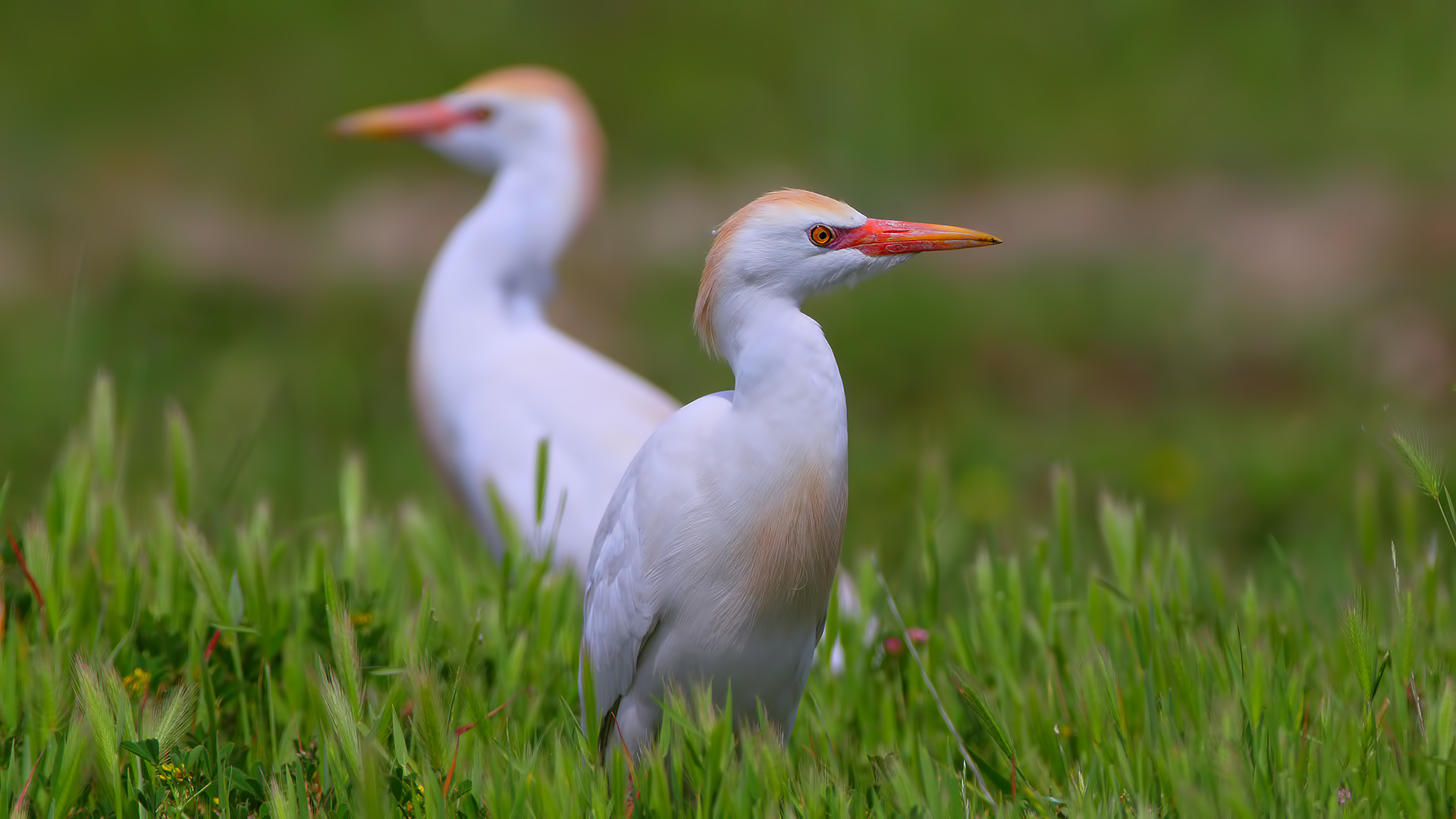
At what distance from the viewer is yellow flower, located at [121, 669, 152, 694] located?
2305 millimetres

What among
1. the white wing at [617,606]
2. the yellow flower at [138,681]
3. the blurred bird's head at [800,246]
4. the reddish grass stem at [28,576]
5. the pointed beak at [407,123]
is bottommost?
the yellow flower at [138,681]

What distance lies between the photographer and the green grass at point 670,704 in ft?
6.00

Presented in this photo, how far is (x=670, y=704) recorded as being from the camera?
1.97m

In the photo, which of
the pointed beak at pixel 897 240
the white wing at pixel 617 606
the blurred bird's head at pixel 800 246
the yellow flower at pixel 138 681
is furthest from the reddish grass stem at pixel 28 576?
the pointed beak at pixel 897 240

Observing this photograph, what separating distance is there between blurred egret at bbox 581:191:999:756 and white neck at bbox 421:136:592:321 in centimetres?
199

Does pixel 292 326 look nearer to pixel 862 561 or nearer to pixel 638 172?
pixel 638 172

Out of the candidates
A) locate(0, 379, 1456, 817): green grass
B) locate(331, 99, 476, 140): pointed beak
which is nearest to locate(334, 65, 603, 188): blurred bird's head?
locate(331, 99, 476, 140): pointed beak

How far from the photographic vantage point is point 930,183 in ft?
26.2

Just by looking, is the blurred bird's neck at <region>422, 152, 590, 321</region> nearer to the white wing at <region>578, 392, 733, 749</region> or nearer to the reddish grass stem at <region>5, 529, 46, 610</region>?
the reddish grass stem at <region>5, 529, 46, 610</region>

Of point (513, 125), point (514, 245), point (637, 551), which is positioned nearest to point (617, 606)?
point (637, 551)

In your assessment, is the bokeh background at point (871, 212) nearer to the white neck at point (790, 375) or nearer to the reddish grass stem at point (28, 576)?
the reddish grass stem at point (28, 576)

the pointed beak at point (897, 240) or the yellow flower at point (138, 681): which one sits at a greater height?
the pointed beak at point (897, 240)

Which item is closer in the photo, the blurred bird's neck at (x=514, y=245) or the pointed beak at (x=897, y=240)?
the pointed beak at (x=897, y=240)

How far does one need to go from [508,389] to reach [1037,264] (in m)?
4.35
